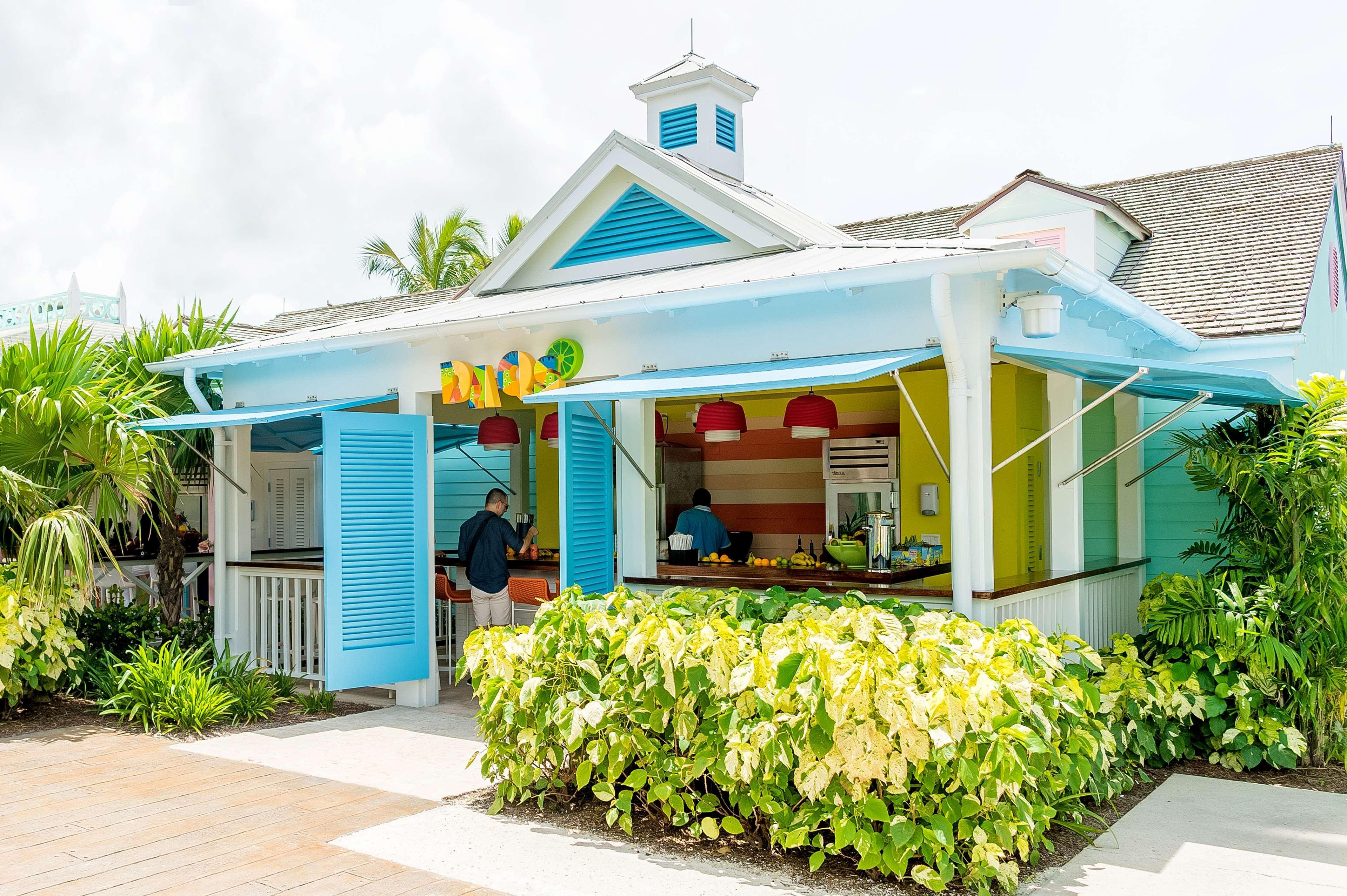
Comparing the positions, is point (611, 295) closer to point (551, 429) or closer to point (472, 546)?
point (472, 546)

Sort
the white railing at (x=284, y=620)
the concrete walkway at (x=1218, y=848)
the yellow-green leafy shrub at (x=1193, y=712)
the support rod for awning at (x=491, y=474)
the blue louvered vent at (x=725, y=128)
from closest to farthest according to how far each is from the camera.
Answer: the concrete walkway at (x=1218, y=848)
the yellow-green leafy shrub at (x=1193, y=712)
the white railing at (x=284, y=620)
the blue louvered vent at (x=725, y=128)
the support rod for awning at (x=491, y=474)

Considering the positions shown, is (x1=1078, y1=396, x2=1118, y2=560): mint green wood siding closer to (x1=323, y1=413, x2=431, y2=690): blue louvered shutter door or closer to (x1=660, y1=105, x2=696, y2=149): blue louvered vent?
(x1=660, y1=105, x2=696, y2=149): blue louvered vent

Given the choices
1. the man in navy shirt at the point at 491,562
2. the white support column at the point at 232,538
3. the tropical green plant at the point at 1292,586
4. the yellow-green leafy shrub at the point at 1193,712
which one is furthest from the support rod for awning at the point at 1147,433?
the white support column at the point at 232,538

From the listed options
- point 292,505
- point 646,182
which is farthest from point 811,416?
point 292,505

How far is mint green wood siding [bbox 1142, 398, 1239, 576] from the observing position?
29.5ft

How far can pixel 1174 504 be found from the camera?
912cm

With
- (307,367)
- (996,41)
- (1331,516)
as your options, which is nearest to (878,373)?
(1331,516)

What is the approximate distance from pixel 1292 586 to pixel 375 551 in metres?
6.55

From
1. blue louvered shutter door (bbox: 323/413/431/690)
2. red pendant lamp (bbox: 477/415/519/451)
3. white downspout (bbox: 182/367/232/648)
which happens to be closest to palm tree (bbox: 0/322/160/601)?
white downspout (bbox: 182/367/232/648)

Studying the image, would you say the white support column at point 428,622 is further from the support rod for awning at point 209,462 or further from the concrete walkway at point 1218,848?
the concrete walkway at point 1218,848

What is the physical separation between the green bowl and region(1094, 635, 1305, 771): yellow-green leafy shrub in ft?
7.64

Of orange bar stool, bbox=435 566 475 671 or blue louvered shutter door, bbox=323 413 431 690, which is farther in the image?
orange bar stool, bbox=435 566 475 671

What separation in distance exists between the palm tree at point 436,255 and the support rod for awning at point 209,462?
19.5 m

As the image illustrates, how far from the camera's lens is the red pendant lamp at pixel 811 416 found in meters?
Result: 9.05
